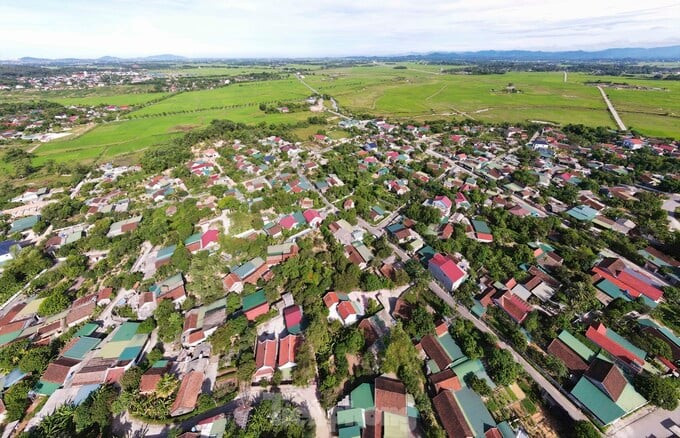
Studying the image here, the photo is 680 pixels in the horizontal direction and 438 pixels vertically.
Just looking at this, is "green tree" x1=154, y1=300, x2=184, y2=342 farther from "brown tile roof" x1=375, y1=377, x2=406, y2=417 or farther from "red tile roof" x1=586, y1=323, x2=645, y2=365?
"red tile roof" x1=586, y1=323, x2=645, y2=365

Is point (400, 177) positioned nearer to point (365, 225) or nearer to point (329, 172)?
point (329, 172)

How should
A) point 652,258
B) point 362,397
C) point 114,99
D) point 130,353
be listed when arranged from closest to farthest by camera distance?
point 362,397 → point 130,353 → point 652,258 → point 114,99

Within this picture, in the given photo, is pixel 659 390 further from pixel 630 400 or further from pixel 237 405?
pixel 237 405

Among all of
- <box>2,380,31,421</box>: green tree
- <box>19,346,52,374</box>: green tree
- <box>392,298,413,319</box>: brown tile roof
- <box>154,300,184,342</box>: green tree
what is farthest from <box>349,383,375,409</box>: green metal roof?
<box>19,346,52,374</box>: green tree

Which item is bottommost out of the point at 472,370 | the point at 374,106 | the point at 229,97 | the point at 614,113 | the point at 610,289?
the point at 472,370

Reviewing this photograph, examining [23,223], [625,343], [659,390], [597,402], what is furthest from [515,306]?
[23,223]

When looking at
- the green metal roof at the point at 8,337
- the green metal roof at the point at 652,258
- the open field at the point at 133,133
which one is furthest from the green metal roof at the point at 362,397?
the open field at the point at 133,133
